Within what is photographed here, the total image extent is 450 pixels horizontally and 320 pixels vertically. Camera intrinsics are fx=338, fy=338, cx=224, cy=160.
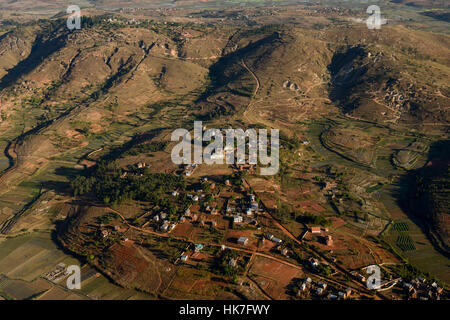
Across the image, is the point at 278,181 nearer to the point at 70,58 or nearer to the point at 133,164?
the point at 133,164

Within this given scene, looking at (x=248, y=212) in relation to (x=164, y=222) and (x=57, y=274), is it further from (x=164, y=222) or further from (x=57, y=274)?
(x=57, y=274)

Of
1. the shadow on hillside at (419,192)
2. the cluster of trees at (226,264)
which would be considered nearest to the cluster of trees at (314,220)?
the cluster of trees at (226,264)

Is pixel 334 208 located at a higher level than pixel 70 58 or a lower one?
lower

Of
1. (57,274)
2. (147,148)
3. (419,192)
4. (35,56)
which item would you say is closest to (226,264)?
(57,274)

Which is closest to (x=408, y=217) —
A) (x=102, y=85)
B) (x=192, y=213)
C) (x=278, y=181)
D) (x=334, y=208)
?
(x=334, y=208)

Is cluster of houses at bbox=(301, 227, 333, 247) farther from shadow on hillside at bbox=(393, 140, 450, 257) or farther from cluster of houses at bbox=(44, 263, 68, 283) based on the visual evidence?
cluster of houses at bbox=(44, 263, 68, 283)
